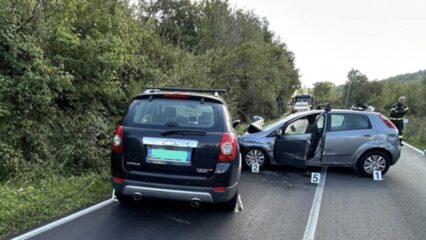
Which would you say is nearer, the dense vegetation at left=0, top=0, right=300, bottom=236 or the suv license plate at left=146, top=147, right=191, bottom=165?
the suv license plate at left=146, top=147, right=191, bottom=165

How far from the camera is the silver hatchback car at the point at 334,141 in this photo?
27.7 ft

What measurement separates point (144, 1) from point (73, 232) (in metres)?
15.4

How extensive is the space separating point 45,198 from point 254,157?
472 centimetres

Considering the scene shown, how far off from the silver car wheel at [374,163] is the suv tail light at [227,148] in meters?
4.97

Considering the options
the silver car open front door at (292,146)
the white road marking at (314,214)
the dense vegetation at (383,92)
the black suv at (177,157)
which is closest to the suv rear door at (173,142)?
the black suv at (177,157)

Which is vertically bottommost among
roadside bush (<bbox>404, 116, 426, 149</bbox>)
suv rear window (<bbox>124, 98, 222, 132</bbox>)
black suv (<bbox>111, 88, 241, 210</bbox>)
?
roadside bush (<bbox>404, 116, 426, 149</bbox>)

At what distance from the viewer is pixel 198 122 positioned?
192 inches

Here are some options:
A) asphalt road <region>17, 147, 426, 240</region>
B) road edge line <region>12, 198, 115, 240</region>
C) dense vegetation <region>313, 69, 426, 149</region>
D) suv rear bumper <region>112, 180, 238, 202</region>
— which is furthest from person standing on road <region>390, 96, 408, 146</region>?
dense vegetation <region>313, 69, 426, 149</region>

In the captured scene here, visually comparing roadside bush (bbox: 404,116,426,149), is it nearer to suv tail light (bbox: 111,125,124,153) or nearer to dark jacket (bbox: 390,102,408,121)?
dark jacket (bbox: 390,102,408,121)

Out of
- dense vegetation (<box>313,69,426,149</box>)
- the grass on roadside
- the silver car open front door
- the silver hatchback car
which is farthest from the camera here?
dense vegetation (<box>313,69,426,149</box>)

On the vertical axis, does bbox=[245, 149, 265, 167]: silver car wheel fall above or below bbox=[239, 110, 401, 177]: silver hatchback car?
below

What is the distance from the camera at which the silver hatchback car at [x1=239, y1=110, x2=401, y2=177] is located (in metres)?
8.44

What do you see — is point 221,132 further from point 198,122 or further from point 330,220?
point 330,220

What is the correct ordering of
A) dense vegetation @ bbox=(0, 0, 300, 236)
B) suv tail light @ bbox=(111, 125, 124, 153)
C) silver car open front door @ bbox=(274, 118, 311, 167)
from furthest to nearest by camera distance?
silver car open front door @ bbox=(274, 118, 311, 167), dense vegetation @ bbox=(0, 0, 300, 236), suv tail light @ bbox=(111, 125, 124, 153)
